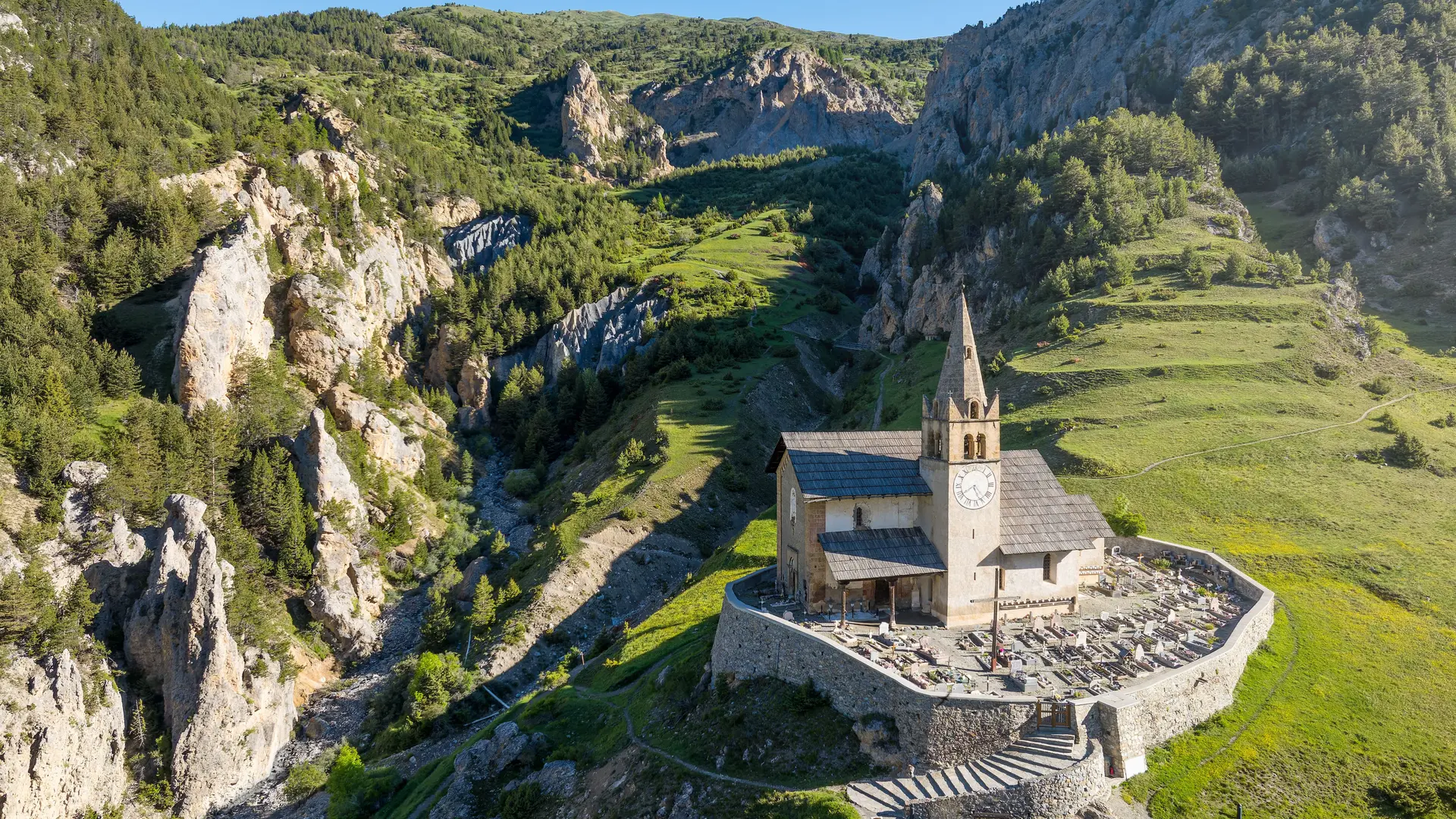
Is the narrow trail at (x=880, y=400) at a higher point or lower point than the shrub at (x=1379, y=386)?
lower

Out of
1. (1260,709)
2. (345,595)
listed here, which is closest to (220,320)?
(345,595)

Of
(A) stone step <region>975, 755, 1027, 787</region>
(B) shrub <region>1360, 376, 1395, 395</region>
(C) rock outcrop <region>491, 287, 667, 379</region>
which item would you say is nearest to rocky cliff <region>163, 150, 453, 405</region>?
(C) rock outcrop <region>491, 287, 667, 379</region>

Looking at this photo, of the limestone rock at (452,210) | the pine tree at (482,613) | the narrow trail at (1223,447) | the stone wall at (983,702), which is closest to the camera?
the stone wall at (983,702)

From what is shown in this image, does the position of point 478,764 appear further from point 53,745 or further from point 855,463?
point 53,745

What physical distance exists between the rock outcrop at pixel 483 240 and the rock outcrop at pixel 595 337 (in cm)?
3058

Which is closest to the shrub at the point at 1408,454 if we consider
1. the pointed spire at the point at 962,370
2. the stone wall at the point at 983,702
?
the stone wall at the point at 983,702

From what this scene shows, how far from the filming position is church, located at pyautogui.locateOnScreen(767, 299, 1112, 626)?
41.4 metres

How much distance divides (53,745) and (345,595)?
26.1 m

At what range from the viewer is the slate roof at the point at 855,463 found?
42.8m

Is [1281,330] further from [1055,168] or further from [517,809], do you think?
[517,809]

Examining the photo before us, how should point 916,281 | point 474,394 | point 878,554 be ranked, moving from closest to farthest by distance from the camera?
point 878,554 → point 474,394 → point 916,281

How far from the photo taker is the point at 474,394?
432 ft

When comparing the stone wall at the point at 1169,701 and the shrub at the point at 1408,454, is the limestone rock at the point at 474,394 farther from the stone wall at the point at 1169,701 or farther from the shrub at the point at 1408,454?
the shrub at the point at 1408,454

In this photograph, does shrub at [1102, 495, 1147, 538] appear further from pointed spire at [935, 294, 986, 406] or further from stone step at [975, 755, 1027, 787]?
stone step at [975, 755, 1027, 787]
